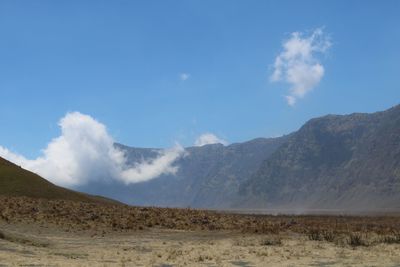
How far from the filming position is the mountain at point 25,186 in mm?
77750

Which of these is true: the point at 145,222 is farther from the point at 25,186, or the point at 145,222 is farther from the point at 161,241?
the point at 25,186

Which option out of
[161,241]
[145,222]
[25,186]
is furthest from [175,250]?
[25,186]

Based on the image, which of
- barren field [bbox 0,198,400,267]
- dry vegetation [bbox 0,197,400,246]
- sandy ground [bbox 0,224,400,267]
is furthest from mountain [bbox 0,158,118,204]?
sandy ground [bbox 0,224,400,267]

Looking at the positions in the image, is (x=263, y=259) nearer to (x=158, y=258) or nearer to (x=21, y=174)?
(x=158, y=258)

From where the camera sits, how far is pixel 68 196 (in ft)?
277

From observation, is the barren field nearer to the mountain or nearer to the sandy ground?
the sandy ground

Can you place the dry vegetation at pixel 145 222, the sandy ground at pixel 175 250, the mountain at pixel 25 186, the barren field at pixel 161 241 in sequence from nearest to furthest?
the sandy ground at pixel 175 250 → the barren field at pixel 161 241 → the dry vegetation at pixel 145 222 → the mountain at pixel 25 186

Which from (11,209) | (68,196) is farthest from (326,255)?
(68,196)

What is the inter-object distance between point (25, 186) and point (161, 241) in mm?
42922

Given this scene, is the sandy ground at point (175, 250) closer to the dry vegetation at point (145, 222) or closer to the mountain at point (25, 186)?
the dry vegetation at point (145, 222)

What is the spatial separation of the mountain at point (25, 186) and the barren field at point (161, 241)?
14.9m

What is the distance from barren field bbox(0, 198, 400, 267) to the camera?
32.5m

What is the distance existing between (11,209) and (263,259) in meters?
31.0

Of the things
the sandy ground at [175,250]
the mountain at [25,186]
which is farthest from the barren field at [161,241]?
the mountain at [25,186]
